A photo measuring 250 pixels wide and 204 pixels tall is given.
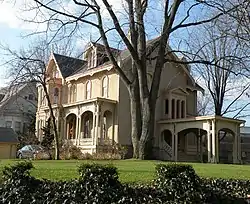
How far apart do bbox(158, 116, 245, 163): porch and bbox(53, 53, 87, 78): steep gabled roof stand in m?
10.7

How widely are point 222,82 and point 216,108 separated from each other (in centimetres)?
263

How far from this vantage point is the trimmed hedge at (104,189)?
360 inches

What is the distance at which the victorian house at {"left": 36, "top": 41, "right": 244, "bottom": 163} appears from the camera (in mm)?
31609

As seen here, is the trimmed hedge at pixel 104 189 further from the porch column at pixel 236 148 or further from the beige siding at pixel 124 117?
the beige siding at pixel 124 117

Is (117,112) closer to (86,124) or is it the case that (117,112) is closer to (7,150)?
(86,124)

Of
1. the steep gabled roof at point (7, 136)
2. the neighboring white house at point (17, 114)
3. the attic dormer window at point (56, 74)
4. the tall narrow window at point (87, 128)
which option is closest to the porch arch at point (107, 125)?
the tall narrow window at point (87, 128)

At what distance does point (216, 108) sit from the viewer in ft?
133

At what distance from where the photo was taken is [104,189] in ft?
30.0

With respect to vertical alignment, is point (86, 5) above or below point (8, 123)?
above

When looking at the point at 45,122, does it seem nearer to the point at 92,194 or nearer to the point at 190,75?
the point at 190,75

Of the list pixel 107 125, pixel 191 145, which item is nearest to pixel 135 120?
pixel 107 125

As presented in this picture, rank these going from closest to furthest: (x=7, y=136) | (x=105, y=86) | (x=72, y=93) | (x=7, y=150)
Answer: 1. (x=105, y=86)
2. (x=7, y=150)
3. (x=7, y=136)
4. (x=72, y=93)

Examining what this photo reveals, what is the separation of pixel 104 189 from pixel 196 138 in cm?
2869

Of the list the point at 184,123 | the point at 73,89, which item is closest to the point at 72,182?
the point at 184,123
